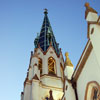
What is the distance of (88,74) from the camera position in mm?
9375

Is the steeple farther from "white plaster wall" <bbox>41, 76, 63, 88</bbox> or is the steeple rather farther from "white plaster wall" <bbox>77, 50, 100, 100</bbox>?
"white plaster wall" <bbox>77, 50, 100, 100</bbox>

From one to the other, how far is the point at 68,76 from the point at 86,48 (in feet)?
9.23

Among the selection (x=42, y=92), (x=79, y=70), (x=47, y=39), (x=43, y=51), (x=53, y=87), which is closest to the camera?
(x=79, y=70)

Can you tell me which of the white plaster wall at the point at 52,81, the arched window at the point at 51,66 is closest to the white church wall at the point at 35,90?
the white plaster wall at the point at 52,81

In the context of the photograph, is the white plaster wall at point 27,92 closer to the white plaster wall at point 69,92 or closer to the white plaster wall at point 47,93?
the white plaster wall at point 47,93

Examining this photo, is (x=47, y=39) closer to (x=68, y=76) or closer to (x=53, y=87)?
(x=53, y=87)

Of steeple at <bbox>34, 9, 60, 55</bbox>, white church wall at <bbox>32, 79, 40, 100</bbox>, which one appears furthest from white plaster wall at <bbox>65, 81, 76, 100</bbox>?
steeple at <bbox>34, 9, 60, 55</bbox>

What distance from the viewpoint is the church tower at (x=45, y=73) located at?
16.5 m

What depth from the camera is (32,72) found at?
18.1 meters

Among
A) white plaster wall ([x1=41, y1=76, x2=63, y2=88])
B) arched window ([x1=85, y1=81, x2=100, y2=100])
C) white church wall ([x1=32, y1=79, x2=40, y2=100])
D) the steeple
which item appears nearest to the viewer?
arched window ([x1=85, y1=81, x2=100, y2=100])

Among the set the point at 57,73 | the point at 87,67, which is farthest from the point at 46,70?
the point at 87,67

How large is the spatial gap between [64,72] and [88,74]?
11.1 ft

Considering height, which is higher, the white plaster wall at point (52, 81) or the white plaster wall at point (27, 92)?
the white plaster wall at point (52, 81)

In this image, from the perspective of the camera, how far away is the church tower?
54.1 ft
